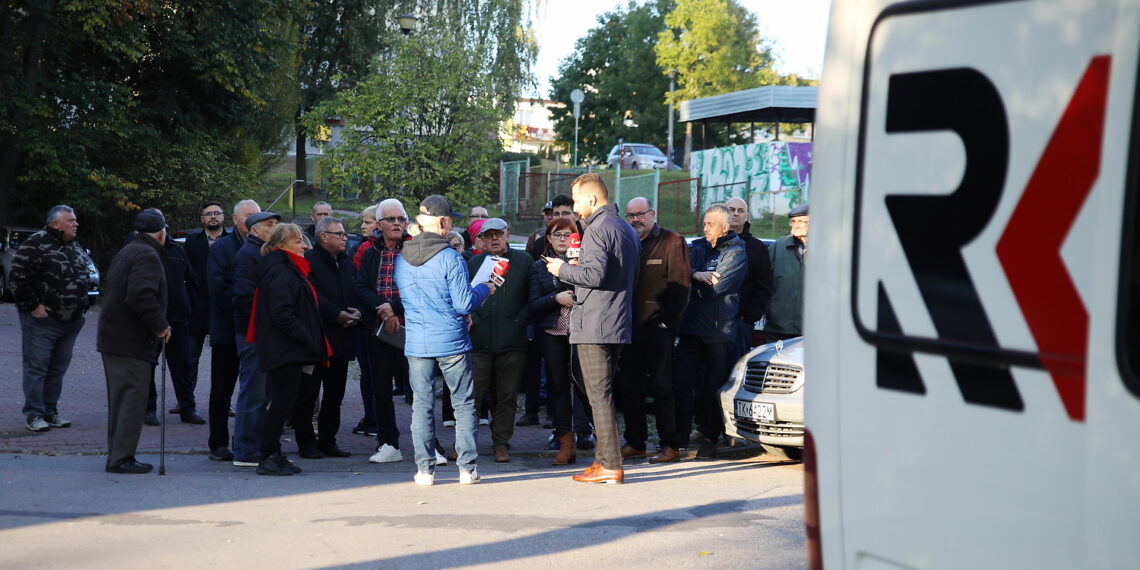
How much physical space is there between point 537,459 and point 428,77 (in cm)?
2039

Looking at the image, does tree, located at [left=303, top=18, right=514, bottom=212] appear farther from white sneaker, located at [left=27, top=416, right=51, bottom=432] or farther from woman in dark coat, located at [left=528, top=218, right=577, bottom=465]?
woman in dark coat, located at [left=528, top=218, right=577, bottom=465]

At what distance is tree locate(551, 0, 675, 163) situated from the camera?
68812 millimetres

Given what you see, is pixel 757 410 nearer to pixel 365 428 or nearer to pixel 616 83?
pixel 365 428

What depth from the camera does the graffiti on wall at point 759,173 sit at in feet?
97.7

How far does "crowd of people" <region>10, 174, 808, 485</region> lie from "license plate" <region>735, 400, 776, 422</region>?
1.69ft

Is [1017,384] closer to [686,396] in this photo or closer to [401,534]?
[401,534]

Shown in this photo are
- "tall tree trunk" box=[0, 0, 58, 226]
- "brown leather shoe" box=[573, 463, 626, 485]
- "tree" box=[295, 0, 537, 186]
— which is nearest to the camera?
"brown leather shoe" box=[573, 463, 626, 485]

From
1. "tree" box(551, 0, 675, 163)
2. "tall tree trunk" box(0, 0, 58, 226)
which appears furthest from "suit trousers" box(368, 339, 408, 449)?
"tree" box(551, 0, 675, 163)

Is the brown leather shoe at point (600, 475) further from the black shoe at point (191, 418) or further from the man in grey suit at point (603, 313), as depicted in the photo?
the black shoe at point (191, 418)

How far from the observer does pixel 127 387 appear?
8156mm

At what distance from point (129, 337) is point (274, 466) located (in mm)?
1363

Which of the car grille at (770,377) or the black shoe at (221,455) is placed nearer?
the car grille at (770,377)

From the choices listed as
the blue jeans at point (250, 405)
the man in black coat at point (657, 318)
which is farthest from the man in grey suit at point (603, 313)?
the blue jeans at point (250, 405)

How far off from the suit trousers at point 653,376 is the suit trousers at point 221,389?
123 inches
